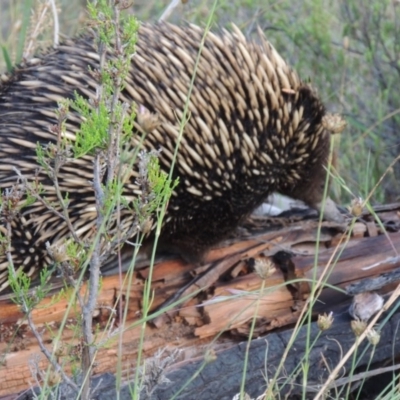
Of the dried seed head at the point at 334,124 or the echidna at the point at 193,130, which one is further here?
the echidna at the point at 193,130

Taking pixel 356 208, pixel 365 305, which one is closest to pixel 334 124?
pixel 356 208

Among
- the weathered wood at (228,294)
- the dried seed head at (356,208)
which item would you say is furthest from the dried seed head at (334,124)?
the weathered wood at (228,294)

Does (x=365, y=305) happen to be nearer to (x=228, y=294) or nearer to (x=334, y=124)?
(x=228, y=294)

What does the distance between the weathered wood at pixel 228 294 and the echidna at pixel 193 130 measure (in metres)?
0.11

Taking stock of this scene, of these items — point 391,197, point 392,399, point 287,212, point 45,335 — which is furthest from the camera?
point 391,197

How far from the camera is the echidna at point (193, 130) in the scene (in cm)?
287

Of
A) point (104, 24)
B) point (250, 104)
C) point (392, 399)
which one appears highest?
point (104, 24)

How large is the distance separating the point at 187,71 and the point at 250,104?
0.28m

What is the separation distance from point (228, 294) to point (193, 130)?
618 millimetres

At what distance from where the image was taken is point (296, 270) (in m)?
2.99

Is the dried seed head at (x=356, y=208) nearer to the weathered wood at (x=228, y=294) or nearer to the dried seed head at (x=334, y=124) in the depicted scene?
the dried seed head at (x=334, y=124)

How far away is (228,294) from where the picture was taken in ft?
9.62

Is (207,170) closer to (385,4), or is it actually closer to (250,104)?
(250,104)

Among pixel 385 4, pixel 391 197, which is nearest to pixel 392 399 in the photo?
pixel 391 197
